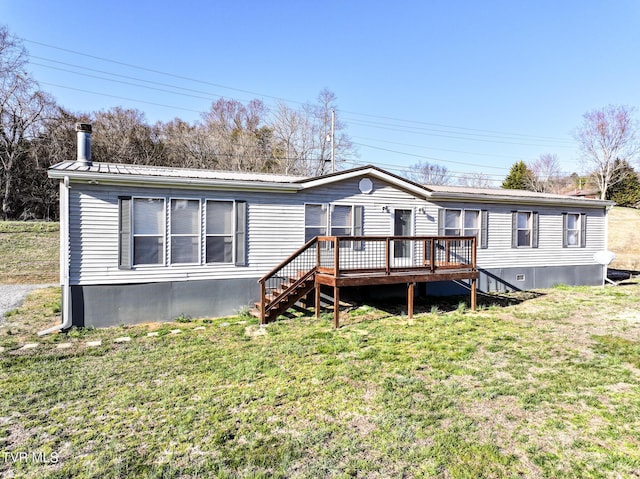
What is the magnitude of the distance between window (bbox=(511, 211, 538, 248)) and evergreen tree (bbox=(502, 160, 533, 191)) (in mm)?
29568

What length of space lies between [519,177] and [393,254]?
113 feet

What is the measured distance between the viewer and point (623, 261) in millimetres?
20141

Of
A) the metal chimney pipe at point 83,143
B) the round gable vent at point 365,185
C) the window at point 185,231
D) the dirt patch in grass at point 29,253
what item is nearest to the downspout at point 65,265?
the metal chimney pipe at point 83,143

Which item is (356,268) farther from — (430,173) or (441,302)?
(430,173)

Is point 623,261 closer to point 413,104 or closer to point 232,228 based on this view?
point 413,104

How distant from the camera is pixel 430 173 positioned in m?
44.0

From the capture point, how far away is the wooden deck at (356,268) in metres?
7.86

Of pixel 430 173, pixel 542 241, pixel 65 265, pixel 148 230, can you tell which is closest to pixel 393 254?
pixel 542 241

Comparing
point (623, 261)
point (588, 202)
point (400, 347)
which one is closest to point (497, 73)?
point (588, 202)

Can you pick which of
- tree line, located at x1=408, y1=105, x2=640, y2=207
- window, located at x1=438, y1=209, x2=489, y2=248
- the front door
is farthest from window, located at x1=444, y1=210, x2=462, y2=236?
tree line, located at x1=408, y1=105, x2=640, y2=207

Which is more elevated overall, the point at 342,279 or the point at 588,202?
the point at 588,202

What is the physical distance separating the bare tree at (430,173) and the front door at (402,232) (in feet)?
108

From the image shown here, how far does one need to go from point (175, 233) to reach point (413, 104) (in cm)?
2276

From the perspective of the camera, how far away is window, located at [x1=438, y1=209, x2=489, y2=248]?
1106 cm
